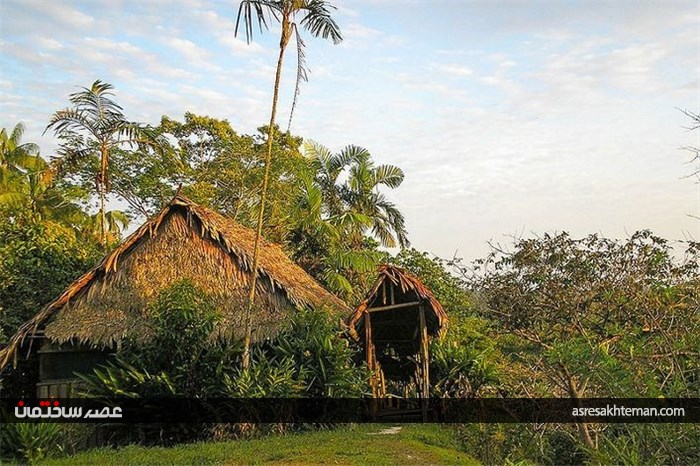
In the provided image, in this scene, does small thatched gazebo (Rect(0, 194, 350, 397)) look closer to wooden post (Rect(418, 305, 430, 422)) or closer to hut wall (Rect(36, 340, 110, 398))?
hut wall (Rect(36, 340, 110, 398))

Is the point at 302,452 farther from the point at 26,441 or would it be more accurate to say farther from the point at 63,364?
the point at 63,364

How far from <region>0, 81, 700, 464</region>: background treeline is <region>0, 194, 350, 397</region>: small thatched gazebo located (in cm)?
51

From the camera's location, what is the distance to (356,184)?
18.9m

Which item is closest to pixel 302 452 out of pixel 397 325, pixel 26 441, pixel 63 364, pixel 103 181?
pixel 26 441

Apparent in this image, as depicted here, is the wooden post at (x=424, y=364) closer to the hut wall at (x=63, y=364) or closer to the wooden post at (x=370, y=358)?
the wooden post at (x=370, y=358)

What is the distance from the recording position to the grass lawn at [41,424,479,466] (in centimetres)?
722

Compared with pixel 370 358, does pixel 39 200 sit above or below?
above

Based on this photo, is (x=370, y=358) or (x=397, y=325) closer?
(x=370, y=358)

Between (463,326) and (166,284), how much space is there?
249 inches

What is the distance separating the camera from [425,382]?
11.4 meters

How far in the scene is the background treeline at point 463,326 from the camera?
640 centimetres

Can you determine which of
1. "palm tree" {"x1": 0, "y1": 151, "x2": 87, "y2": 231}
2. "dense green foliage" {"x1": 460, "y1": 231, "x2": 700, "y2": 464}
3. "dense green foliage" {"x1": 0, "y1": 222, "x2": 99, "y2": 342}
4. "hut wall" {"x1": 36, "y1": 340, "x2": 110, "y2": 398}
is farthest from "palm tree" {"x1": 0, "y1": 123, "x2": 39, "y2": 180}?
"dense green foliage" {"x1": 460, "y1": 231, "x2": 700, "y2": 464}

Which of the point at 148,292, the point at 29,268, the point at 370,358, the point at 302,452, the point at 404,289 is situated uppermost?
the point at 29,268

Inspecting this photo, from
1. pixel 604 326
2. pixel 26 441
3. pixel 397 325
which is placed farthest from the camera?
pixel 397 325
